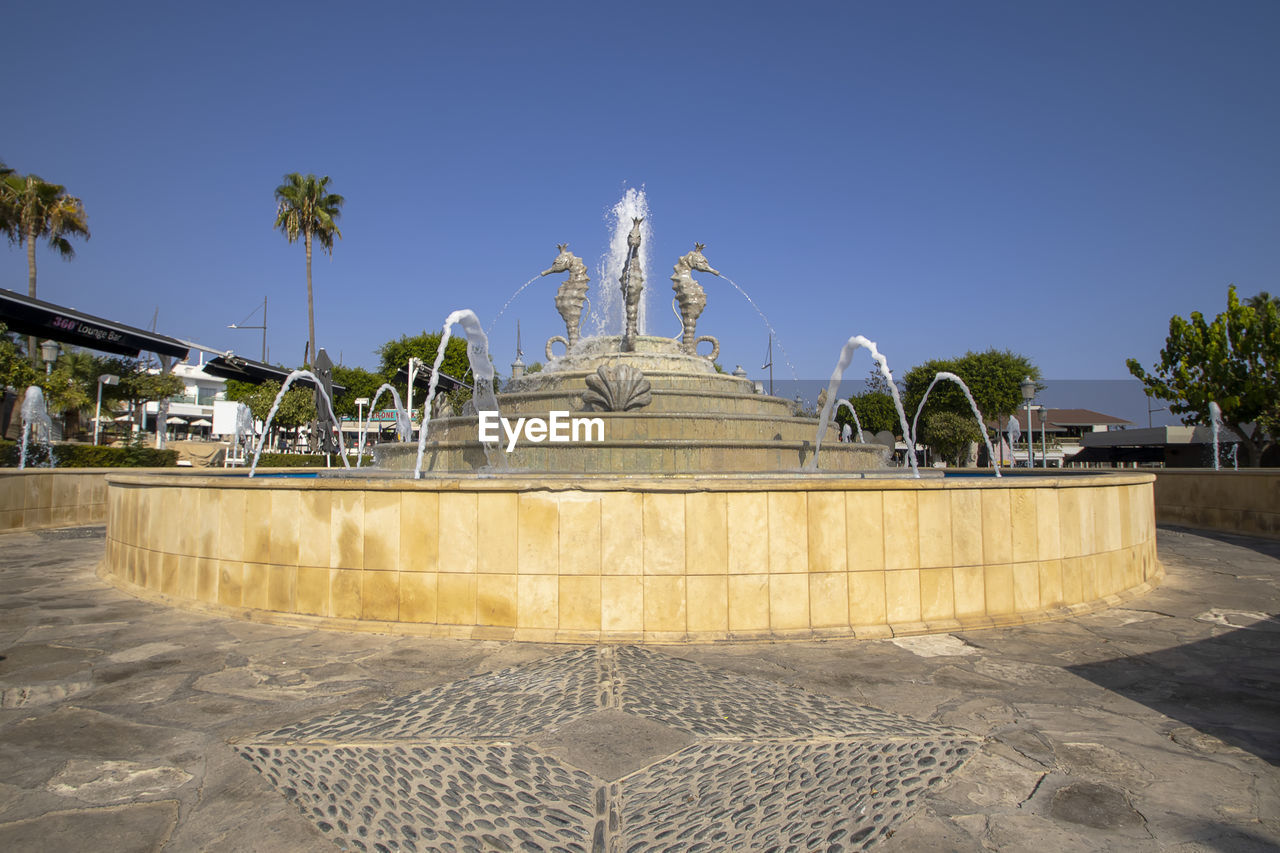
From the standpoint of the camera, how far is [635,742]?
3234 millimetres

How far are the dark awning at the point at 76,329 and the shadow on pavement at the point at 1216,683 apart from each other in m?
19.7

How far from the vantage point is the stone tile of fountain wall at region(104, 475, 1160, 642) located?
4.98 meters

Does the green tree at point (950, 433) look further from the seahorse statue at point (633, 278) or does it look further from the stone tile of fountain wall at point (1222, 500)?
the seahorse statue at point (633, 278)

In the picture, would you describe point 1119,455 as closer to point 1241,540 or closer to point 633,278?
point 1241,540

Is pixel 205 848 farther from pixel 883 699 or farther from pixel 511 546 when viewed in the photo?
pixel 883 699

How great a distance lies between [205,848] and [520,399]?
10.4 meters

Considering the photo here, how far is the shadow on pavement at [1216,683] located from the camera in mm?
3521

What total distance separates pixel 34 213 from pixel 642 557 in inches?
1623

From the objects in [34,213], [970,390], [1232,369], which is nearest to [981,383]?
[970,390]

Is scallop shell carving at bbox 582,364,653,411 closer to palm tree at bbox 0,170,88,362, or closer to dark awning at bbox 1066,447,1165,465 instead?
palm tree at bbox 0,170,88,362

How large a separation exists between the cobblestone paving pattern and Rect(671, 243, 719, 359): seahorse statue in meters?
14.6

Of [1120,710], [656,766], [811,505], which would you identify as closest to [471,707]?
[656,766]

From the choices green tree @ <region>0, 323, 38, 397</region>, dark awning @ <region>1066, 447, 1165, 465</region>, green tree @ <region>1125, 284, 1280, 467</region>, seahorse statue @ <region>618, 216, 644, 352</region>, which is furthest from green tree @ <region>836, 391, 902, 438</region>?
green tree @ <region>0, 323, 38, 397</region>

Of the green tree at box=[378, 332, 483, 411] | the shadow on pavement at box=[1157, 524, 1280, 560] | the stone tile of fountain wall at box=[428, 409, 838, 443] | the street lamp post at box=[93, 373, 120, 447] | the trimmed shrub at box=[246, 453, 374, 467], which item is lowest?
the shadow on pavement at box=[1157, 524, 1280, 560]
